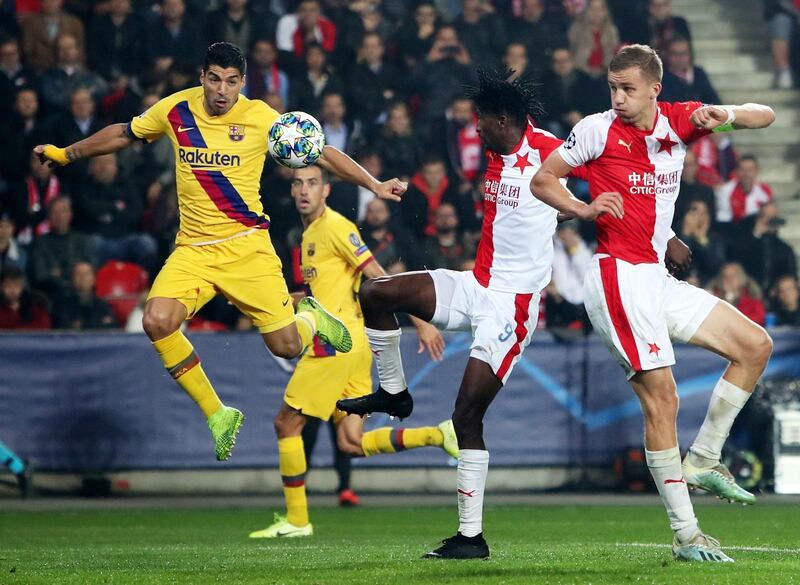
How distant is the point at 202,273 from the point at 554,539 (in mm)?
3384

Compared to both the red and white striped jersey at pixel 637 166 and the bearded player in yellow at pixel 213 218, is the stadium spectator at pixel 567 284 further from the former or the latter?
the red and white striped jersey at pixel 637 166

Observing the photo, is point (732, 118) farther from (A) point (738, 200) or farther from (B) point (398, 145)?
(A) point (738, 200)

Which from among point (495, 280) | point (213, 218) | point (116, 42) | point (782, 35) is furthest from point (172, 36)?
point (495, 280)

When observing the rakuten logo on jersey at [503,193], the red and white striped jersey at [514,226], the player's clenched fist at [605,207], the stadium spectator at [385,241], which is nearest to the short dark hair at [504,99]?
the red and white striped jersey at [514,226]

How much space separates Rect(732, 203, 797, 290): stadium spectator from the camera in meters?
17.5

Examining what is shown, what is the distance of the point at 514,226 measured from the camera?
9.30 meters

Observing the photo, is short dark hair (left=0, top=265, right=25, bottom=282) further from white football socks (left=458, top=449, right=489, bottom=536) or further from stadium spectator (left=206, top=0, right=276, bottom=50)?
white football socks (left=458, top=449, right=489, bottom=536)

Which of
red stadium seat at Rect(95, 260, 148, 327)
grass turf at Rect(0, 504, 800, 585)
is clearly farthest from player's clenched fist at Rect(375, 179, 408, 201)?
red stadium seat at Rect(95, 260, 148, 327)

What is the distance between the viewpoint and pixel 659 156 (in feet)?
28.1

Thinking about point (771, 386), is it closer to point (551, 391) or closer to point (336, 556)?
point (551, 391)

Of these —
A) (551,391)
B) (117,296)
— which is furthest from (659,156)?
(117,296)

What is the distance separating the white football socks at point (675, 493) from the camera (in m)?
8.42

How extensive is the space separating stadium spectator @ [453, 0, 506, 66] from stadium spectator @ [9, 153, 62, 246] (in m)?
5.54

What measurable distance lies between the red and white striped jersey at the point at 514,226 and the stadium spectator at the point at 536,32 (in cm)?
998
